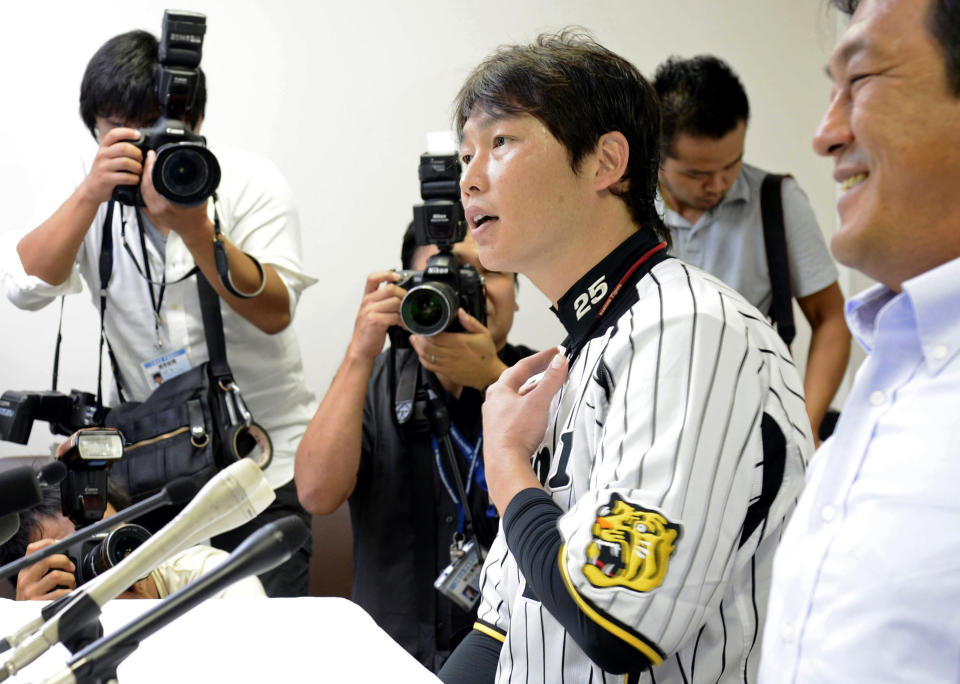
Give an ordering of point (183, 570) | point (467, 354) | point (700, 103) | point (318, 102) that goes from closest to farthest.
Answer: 1. point (183, 570)
2. point (467, 354)
3. point (700, 103)
4. point (318, 102)

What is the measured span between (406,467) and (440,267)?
37 cm

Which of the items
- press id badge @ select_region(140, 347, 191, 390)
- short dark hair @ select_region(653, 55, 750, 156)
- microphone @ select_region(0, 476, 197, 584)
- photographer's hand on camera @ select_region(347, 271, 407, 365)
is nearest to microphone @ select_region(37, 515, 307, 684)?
microphone @ select_region(0, 476, 197, 584)

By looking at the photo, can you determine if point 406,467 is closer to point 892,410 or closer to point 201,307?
point 201,307

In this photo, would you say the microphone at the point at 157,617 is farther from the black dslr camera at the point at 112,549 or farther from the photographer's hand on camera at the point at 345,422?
the photographer's hand on camera at the point at 345,422

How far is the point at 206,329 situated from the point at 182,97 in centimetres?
42

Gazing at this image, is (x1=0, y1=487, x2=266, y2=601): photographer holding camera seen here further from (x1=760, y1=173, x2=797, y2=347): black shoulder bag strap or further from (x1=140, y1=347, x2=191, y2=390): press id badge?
(x1=760, y1=173, x2=797, y2=347): black shoulder bag strap

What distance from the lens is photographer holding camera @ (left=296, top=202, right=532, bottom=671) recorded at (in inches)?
71.7

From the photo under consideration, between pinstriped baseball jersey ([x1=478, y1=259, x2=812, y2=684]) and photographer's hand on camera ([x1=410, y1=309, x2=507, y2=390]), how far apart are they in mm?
653

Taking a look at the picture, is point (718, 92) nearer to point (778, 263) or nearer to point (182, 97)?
point (778, 263)

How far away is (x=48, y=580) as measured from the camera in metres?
1.42

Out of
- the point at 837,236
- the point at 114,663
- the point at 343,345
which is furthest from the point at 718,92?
the point at 114,663

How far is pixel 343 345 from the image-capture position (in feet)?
9.23

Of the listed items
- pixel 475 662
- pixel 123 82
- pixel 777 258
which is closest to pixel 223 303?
pixel 123 82

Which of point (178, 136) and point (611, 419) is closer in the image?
point (611, 419)
